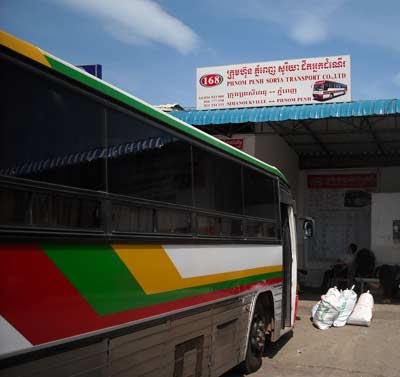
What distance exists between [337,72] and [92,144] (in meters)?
12.0

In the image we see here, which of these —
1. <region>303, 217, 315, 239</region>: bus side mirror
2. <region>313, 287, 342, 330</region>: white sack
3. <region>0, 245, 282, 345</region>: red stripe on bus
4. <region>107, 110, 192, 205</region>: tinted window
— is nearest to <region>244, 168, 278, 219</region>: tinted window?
<region>107, 110, 192, 205</region>: tinted window

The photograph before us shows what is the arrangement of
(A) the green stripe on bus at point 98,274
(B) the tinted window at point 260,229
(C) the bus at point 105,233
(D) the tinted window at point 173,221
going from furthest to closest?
(B) the tinted window at point 260,229 < (D) the tinted window at point 173,221 < (A) the green stripe on bus at point 98,274 < (C) the bus at point 105,233

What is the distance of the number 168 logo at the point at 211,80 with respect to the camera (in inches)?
595

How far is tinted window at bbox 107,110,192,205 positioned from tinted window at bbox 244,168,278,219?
1804mm

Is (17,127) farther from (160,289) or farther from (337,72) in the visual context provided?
(337,72)

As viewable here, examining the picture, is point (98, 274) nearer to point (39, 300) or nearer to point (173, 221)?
point (39, 300)

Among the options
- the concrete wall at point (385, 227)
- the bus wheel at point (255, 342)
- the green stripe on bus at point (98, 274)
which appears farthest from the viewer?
the concrete wall at point (385, 227)

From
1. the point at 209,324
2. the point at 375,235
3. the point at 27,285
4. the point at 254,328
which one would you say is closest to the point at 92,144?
the point at 27,285

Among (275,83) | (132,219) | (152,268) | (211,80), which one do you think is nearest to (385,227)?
(275,83)

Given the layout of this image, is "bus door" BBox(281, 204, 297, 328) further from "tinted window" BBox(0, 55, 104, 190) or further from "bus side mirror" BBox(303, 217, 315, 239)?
"tinted window" BBox(0, 55, 104, 190)

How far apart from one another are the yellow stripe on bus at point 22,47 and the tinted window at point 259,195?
3.73 meters

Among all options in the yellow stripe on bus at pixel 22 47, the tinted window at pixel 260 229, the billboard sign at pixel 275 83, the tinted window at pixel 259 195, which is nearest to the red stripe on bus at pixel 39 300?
the yellow stripe on bus at pixel 22 47

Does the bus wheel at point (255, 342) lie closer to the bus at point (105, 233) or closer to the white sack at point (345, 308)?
the bus at point (105, 233)

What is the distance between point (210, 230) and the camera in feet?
17.1
